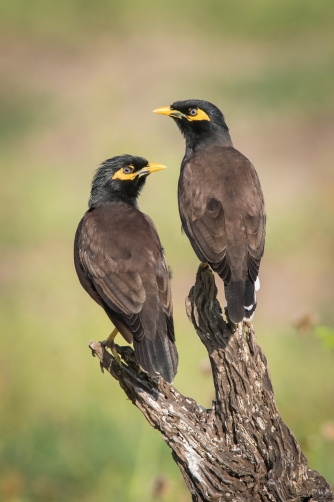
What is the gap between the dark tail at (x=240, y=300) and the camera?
20.2 ft

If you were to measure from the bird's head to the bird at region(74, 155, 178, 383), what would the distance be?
1.00 m

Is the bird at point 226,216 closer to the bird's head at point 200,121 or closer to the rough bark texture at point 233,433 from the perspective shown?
the bird's head at point 200,121

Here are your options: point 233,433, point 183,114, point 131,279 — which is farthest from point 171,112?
point 233,433

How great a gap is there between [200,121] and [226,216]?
3.80 feet

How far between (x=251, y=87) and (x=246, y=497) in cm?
2018

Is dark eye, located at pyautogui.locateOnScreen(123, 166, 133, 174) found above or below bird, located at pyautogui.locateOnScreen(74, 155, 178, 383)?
above

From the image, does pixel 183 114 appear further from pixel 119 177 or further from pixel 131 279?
pixel 131 279

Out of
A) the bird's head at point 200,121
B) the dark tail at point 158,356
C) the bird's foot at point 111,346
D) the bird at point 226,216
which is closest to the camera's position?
the dark tail at point 158,356

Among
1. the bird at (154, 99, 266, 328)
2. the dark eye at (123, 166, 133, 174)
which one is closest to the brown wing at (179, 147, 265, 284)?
the bird at (154, 99, 266, 328)

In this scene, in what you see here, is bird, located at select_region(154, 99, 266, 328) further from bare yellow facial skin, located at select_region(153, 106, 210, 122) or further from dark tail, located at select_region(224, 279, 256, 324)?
bare yellow facial skin, located at select_region(153, 106, 210, 122)

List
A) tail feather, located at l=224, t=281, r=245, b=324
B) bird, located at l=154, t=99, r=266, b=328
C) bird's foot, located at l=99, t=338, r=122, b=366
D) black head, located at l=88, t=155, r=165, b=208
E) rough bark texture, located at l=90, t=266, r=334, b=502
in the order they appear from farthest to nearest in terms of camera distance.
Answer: black head, located at l=88, t=155, r=165, b=208, bird, located at l=154, t=99, r=266, b=328, bird's foot, located at l=99, t=338, r=122, b=366, tail feather, located at l=224, t=281, r=245, b=324, rough bark texture, located at l=90, t=266, r=334, b=502

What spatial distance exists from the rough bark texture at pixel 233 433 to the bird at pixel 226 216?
0.63 meters

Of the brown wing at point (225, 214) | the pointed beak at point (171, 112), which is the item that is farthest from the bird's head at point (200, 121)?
the brown wing at point (225, 214)

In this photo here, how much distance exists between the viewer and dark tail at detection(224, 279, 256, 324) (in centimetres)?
616
